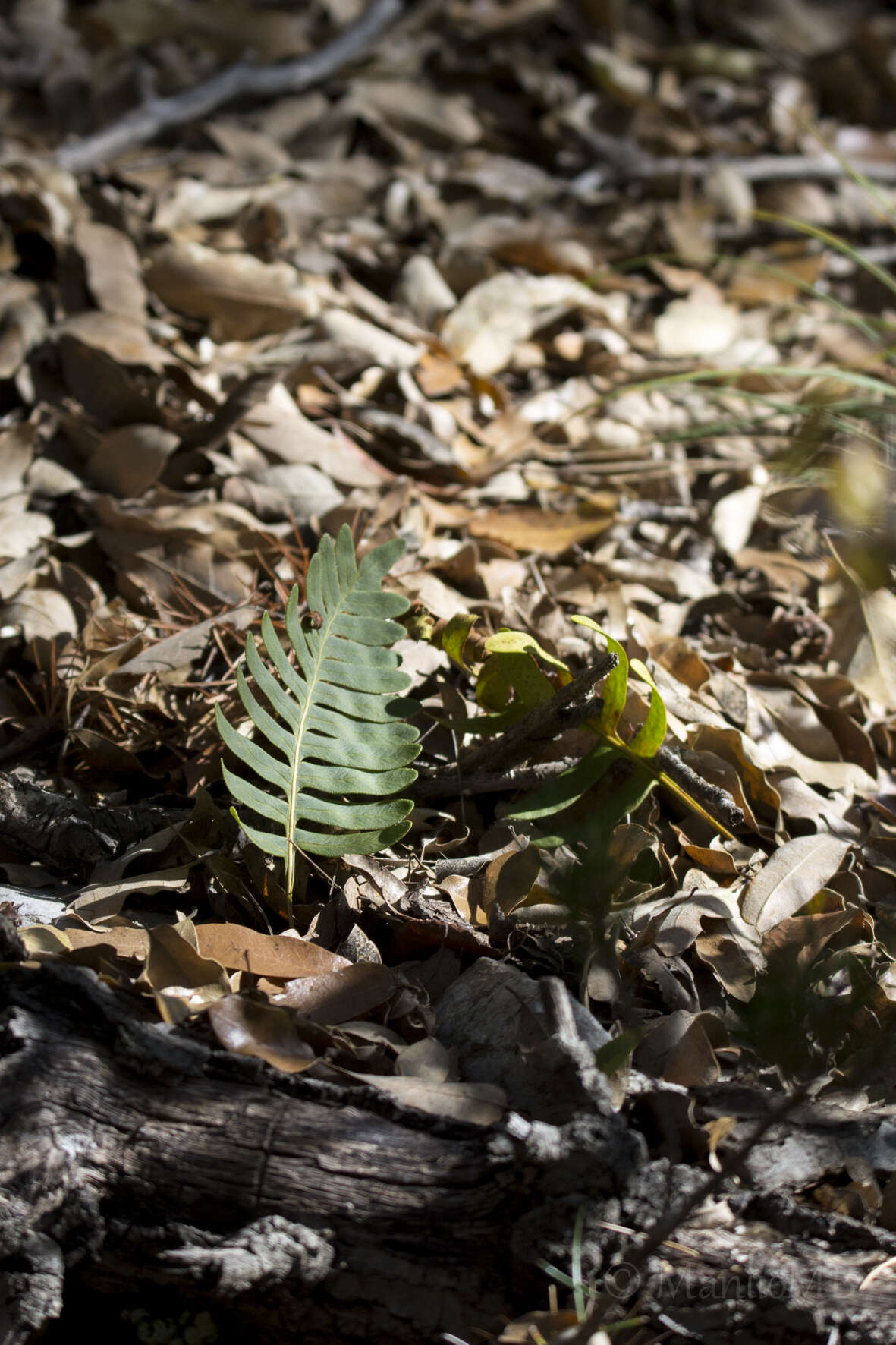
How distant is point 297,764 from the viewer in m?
1.29

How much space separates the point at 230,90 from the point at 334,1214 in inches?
110

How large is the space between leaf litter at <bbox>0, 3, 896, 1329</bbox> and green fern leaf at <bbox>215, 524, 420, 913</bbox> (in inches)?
3.0

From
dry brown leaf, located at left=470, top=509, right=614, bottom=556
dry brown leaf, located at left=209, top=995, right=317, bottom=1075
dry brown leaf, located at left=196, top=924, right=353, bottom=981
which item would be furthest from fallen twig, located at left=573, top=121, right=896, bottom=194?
dry brown leaf, located at left=209, top=995, right=317, bottom=1075

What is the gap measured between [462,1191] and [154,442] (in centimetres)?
138

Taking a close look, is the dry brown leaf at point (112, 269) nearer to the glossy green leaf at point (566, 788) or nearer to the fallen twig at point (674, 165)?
the fallen twig at point (674, 165)

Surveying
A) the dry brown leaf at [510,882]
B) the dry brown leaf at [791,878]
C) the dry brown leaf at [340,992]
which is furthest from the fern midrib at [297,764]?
the dry brown leaf at [791,878]

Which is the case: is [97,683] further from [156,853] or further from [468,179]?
[468,179]

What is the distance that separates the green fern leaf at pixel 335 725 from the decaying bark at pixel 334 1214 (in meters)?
0.31

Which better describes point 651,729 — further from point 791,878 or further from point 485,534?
point 485,534

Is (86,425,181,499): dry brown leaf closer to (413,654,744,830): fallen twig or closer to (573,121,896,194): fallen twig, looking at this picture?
(413,654,744,830): fallen twig

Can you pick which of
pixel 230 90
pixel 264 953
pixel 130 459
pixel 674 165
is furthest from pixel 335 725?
pixel 674 165

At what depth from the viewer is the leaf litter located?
3.82 ft

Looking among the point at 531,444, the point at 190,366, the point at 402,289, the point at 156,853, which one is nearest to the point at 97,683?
the point at 156,853

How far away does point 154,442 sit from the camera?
1917 mm
